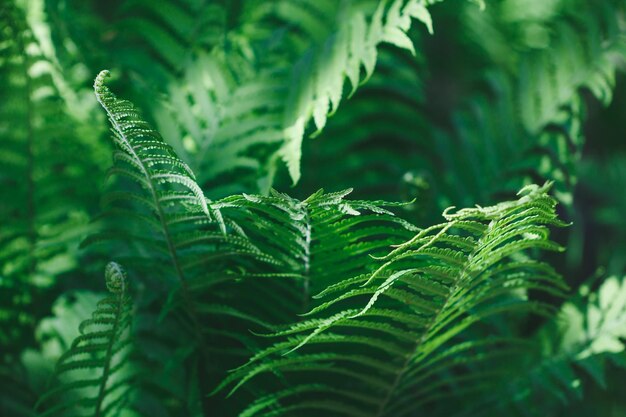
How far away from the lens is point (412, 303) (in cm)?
74

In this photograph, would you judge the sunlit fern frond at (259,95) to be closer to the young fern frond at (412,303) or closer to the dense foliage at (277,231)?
the dense foliage at (277,231)

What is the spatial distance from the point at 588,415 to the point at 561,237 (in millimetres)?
456

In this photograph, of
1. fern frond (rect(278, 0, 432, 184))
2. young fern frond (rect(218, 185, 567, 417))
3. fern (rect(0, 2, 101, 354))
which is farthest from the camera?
fern (rect(0, 2, 101, 354))

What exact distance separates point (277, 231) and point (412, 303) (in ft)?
0.60

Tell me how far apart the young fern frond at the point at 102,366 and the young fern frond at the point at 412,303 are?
5.9 inches

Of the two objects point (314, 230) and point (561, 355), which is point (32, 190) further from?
point (561, 355)

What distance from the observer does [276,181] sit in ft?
3.58

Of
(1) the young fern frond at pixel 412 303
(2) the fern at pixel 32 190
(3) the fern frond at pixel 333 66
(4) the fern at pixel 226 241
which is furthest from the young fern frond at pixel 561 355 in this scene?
(2) the fern at pixel 32 190

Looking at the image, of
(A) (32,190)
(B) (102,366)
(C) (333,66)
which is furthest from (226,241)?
(A) (32,190)

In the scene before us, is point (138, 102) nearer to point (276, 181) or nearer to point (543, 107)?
point (276, 181)

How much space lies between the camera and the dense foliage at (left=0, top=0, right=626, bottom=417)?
2.47 feet

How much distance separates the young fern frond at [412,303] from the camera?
65 centimetres

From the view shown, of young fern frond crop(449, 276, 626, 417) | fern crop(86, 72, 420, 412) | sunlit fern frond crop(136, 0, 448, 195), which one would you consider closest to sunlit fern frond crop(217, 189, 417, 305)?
fern crop(86, 72, 420, 412)

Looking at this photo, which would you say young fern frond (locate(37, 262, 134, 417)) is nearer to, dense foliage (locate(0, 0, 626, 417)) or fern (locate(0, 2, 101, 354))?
dense foliage (locate(0, 0, 626, 417))
